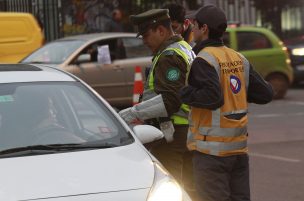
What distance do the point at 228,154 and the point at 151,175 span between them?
2.71 feet

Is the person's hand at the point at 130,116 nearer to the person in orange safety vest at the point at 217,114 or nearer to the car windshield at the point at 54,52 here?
the person in orange safety vest at the point at 217,114

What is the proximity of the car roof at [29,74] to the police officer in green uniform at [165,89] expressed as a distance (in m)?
0.56

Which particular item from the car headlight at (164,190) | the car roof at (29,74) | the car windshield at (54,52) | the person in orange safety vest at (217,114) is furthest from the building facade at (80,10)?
the car headlight at (164,190)

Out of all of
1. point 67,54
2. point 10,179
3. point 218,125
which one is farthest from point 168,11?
point 67,54

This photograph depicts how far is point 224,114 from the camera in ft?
15.3

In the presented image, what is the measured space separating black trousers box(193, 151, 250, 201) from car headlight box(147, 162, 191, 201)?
1.95 ft

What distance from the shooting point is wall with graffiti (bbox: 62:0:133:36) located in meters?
20.6

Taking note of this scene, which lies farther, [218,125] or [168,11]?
[168,11]

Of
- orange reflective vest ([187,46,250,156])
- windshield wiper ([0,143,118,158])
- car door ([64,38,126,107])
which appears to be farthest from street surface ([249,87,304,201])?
windshield wiper ([0,143,118,158])

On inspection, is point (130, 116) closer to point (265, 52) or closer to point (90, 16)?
point (265, 52)

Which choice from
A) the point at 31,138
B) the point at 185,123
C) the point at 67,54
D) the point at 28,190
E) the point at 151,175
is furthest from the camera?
the point at 67,54

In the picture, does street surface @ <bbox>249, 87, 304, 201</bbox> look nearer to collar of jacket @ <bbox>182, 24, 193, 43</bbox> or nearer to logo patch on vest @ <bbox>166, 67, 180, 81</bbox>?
collar of jacket @ <bbox>182, 24, 193, 43</bbox>

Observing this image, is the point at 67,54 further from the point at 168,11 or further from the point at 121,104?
the point at 168,11

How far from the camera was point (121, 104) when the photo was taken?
1355 cm
